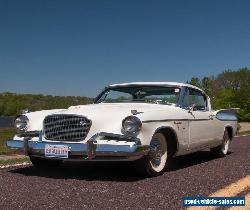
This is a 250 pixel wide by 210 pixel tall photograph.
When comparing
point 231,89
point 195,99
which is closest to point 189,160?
point 195,99

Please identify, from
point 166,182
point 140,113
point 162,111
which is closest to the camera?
point 166,182

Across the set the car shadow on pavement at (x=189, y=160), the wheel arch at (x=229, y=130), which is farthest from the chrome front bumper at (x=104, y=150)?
Result: the wheel arch at (x=229, y=130)

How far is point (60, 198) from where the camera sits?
4797mm

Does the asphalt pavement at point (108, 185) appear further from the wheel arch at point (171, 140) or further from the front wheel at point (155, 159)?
the wheel arch at point (171, 140)

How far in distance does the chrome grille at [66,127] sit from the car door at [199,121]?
2.09 m

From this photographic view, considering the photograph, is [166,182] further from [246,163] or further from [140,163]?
[246,163]

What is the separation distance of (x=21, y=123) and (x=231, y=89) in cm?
6896

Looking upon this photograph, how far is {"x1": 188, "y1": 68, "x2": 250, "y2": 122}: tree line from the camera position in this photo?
66531 mm

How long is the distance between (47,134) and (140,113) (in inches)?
55.3

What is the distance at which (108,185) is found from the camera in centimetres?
561

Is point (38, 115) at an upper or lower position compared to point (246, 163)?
upper

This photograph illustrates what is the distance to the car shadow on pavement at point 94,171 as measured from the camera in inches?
248

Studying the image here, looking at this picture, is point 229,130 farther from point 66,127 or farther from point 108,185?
point 108,185

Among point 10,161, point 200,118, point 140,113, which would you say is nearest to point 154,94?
point 200,118
